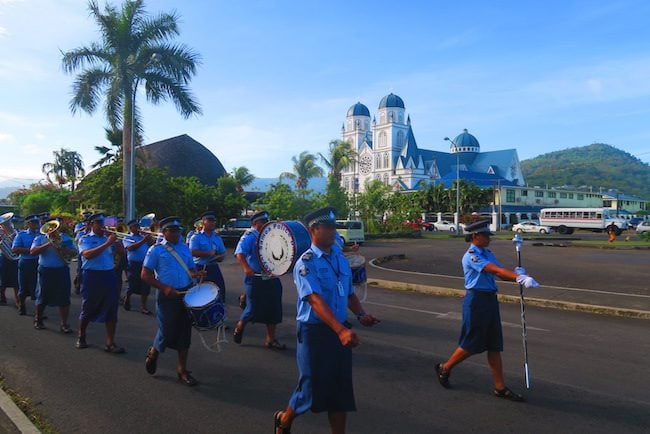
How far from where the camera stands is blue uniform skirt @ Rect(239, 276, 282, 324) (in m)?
6.82

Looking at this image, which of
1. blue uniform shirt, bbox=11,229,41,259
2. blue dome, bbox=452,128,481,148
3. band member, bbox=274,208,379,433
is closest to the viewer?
band member, bbox=274,208,379,433

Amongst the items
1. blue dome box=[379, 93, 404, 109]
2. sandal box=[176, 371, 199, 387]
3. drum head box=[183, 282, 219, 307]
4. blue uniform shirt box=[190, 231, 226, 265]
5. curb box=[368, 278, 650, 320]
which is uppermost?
blue dome box=[379, 93, 404, 109]

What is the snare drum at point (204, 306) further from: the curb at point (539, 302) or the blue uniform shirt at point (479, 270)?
the curb at point (539, 302)

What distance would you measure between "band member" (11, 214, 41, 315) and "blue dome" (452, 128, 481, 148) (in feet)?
344

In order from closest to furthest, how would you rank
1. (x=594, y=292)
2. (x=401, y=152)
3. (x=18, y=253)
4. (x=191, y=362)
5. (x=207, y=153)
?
(x=191, y=362) → (x=18, y=253) → (x=594, y=292) → (x=207, y=153) → (x=401, y=152)

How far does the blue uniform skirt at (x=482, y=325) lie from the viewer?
498 cm

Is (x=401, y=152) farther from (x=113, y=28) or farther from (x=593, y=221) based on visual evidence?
(x=113, y=28)

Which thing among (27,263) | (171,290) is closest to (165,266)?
(171,290)

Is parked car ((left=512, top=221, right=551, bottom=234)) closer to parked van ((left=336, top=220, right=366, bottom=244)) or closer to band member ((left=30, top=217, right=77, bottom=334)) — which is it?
parked van ((left=336, top=220, right=366, bottom=244))

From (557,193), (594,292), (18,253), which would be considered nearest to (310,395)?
(18,253)

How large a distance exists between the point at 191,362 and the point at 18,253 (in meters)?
4.50

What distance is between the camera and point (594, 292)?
36.4ft

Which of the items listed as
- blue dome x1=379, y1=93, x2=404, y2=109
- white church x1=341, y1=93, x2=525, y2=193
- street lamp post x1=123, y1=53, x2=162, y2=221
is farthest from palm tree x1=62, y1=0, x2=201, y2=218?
blue dome x1=379, y1=93, x2=404, y2=109

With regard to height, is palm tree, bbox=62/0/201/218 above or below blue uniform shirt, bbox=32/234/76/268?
above
